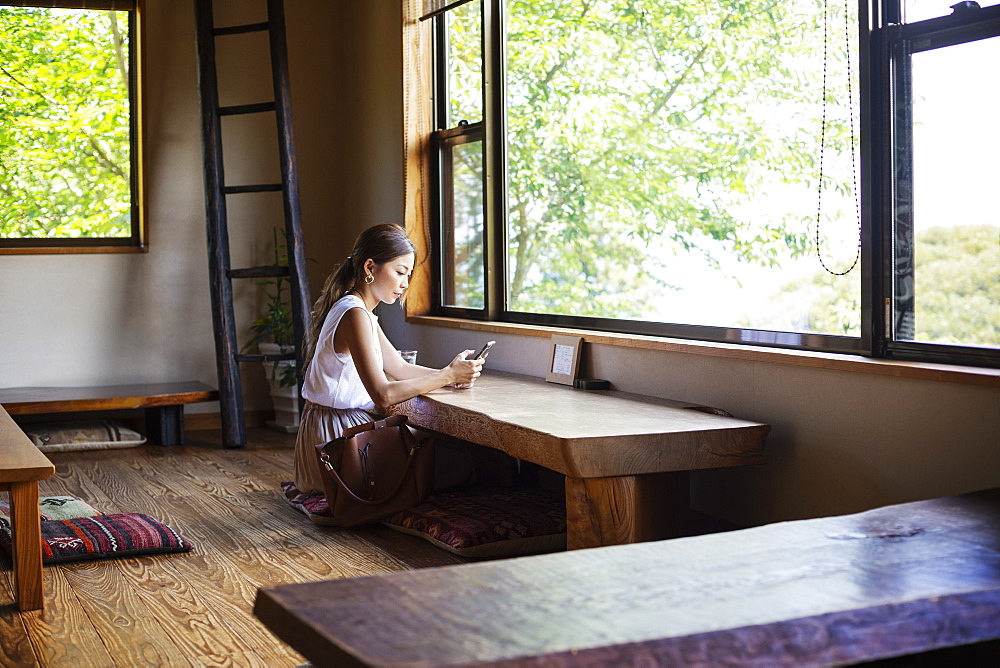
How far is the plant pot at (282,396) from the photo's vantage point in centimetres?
564

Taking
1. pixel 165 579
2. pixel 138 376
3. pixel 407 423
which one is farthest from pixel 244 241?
pixel 165 579

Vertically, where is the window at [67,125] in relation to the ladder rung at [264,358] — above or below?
above

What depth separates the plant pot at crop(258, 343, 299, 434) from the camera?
5644 millimetres

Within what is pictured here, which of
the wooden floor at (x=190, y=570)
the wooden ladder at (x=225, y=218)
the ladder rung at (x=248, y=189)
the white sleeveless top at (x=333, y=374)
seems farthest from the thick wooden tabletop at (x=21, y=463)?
the ladder rung at (x=248, y=189)

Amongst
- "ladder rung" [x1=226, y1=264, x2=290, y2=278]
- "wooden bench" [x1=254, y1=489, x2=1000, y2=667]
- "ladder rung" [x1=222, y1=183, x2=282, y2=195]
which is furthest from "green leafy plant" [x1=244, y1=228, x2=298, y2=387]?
"wooden bench" [x1=254, y1=489, x2=1000, y2=667]

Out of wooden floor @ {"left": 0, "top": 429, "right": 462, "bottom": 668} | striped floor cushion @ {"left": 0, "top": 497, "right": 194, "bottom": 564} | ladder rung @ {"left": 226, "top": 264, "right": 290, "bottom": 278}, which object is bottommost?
wooden floor @ {"left": 0, "top": 429, "right": 462, "bottom": 668}

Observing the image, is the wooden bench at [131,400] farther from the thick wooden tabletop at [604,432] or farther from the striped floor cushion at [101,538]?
the thick wooden tabletop at [604,432]

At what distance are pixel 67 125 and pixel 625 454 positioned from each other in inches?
166

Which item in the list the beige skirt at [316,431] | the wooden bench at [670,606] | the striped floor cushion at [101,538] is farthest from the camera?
the beige skirt at [316,431]

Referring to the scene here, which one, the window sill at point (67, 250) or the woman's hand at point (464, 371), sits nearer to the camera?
the woman's hand at point (464, 371)

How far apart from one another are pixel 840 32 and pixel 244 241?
3892mm

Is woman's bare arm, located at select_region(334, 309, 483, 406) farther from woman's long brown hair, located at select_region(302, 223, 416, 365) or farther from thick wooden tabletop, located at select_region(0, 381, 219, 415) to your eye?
thick wooden tabletop, located at select_region(0, 381, 219, 415)

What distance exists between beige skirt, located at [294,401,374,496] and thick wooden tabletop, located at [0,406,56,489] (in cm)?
101

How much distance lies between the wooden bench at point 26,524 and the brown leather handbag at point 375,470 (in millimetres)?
973
